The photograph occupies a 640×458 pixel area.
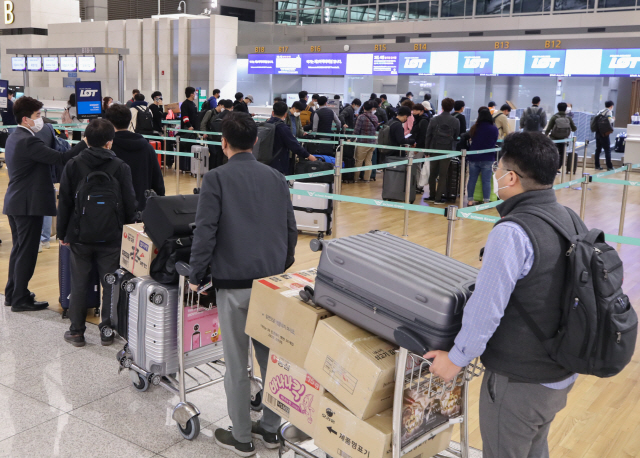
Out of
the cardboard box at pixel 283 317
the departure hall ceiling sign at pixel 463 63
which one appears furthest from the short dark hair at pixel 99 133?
the departure hall ceiling sign at pixel 463 63

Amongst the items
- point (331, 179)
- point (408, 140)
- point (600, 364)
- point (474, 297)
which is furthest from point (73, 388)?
point (408, 140)

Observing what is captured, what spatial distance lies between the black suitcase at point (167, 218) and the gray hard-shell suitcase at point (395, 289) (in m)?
1.10

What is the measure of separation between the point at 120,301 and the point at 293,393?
1573 mm

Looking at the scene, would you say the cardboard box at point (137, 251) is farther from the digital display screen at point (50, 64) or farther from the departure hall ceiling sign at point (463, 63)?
the digital display screen at point (50, 64)

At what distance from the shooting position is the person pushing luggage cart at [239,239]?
9.43ft

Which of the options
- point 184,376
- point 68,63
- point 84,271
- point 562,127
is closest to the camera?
point 184,376

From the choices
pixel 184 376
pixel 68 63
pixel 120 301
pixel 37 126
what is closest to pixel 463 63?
pixel 68 63

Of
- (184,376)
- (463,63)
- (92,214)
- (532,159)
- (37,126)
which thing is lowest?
(184,376)

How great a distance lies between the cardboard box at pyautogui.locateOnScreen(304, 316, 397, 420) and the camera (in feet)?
7.29

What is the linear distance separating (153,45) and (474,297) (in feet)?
67.5

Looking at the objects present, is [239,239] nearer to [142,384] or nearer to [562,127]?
[142,384]

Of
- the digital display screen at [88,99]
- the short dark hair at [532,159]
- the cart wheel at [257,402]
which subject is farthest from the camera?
the digital display screen at [88,99]

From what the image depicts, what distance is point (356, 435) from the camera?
2307mm

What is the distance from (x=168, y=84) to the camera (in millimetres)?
20344
